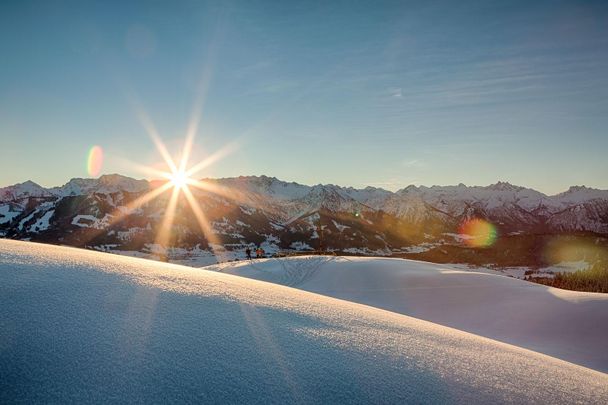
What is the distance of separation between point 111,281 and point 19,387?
1773 millimetres

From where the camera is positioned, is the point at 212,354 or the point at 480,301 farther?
the point at 480,301

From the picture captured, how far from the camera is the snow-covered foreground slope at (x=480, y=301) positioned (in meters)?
8.75

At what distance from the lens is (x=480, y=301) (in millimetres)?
12078

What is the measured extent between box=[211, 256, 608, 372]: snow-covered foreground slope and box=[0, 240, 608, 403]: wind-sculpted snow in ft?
20.2

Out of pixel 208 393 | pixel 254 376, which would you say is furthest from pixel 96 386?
pixel 254 376

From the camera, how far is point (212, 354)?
2406 mm

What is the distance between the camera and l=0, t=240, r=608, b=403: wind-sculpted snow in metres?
2.01

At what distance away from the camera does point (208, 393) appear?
2016 millimetres

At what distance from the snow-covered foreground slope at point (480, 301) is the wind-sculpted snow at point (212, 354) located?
243 inches

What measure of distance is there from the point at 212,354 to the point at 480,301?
1164 centimetres

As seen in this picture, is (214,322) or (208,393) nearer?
(208,393)

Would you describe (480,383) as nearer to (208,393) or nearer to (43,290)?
(208,393)

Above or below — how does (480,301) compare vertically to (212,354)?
below

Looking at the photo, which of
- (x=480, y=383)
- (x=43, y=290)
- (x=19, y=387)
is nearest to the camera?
(x=19, y=387)
